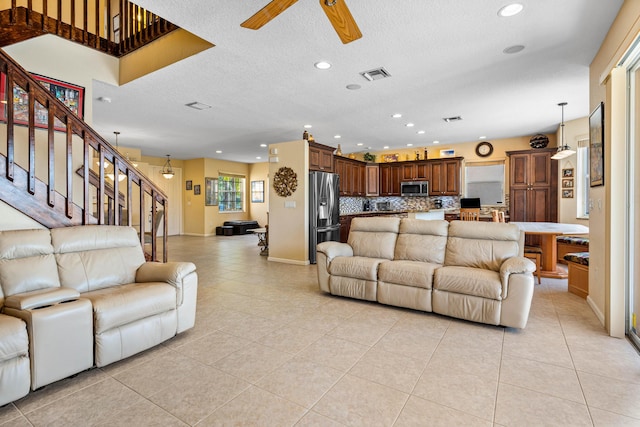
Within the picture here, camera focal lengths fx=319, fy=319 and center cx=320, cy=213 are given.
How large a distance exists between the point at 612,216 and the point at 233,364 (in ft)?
10.9

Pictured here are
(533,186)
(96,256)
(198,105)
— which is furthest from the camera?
(533,186)

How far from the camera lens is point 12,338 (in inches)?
69.4

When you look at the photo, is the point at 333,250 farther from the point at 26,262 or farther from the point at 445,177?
the point at 445,177

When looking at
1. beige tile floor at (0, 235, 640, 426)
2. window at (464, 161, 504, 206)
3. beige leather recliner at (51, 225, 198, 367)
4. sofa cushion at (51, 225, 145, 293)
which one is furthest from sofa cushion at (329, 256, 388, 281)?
window at (464, 161, 504, 206)

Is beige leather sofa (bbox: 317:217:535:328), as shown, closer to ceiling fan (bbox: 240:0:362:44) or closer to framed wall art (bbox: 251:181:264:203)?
ceiling fan (bbox: 240:0:362:44)

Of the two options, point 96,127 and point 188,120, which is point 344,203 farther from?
point 96,127

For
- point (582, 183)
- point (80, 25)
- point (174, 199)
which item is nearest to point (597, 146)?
point (582, 183)

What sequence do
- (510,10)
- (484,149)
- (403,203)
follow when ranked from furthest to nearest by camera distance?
(403,203) → (484,149) → (510,10)

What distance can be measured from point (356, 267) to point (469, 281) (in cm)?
120

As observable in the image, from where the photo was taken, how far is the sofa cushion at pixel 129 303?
217 centimetres

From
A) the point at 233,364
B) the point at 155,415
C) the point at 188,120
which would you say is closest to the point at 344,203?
the point at 188,120

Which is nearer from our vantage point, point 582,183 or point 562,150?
point 562,150

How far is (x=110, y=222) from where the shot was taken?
340 cm

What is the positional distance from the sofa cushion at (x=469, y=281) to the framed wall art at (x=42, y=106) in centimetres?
419
